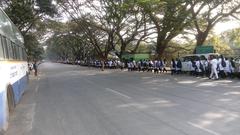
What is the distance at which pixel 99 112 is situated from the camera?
1317cm

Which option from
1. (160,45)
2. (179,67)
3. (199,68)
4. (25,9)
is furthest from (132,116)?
(160,45)

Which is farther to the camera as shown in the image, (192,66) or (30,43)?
(30,43)

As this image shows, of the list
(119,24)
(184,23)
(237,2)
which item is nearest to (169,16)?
(184,23)

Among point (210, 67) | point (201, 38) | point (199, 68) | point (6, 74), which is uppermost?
point (201, 38)

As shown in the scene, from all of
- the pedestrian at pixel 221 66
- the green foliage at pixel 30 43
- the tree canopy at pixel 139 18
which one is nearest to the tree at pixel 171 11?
the tree canopy at pixel 139 18

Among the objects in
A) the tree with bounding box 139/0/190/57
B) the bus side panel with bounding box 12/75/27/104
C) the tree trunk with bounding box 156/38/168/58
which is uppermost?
the tree with bounding box 139/0/190/57

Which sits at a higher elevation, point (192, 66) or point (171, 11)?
point (171, 11)

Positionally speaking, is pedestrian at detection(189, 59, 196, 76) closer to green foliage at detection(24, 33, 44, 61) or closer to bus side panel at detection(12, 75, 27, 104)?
bus side panel at detection(12, 75, 27, 104)

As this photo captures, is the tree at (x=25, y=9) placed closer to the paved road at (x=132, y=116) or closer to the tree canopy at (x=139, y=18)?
the tree canopy at (x=139, y=18)

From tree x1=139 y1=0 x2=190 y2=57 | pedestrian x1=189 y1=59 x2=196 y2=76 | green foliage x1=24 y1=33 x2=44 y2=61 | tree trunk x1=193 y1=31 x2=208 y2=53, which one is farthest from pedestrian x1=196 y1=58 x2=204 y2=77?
Answer: green foliage x1=24 y1=33 x2=44 y2=61

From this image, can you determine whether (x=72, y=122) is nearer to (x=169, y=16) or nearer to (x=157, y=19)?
(x=169, y=16)

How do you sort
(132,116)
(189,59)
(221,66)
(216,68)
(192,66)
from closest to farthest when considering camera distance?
(132,116) → (216,68) → (221,66) → (192,66) → (189,59)

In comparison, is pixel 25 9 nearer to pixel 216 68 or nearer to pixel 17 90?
pixel 216 68

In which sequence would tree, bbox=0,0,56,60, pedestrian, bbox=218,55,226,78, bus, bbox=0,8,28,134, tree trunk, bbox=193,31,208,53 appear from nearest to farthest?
bus, bbox=0,8,28,134, pedestrian, bbox=218,55,226,78, tree, bbox=0,0,56,60, tree trunk, bbox=193,31,208,53
